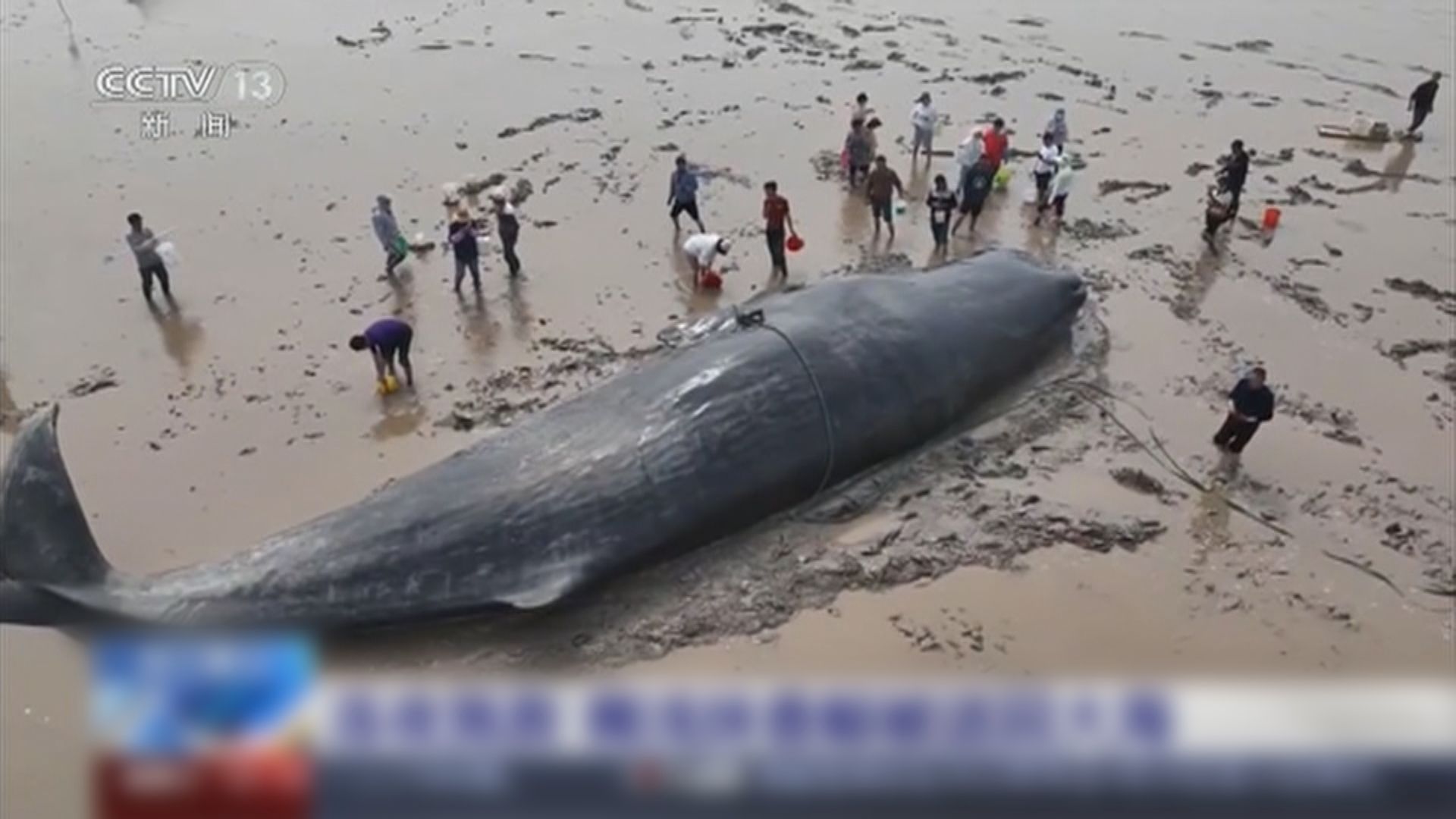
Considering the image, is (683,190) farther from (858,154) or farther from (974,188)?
(974,188)

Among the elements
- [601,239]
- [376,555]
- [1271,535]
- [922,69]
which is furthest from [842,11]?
[376,555]

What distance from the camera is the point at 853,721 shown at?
2.08 metres

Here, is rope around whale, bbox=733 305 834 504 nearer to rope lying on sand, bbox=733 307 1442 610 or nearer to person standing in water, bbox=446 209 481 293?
rope lying on sand, bbox=733 307 1442 610

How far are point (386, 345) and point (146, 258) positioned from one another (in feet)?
15.0

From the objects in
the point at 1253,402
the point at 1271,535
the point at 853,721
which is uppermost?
the point at 853,721

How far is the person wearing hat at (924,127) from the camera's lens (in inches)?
818

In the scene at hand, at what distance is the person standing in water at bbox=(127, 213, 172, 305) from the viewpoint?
51.9ft

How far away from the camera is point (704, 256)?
54.7ft

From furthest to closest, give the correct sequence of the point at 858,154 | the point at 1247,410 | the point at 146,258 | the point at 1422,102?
the point at 1422,102 → the point at 858,154 → the point at 146,258 → the point at 1247,410

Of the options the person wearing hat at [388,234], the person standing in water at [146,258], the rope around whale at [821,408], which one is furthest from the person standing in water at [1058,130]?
the person standing in water at [146,258]

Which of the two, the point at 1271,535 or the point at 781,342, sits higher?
the point at 781,342

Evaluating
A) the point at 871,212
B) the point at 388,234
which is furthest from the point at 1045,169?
the point at 388,234

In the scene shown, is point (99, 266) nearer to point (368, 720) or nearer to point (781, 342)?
point (781, 342)

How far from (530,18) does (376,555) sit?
22.5m
